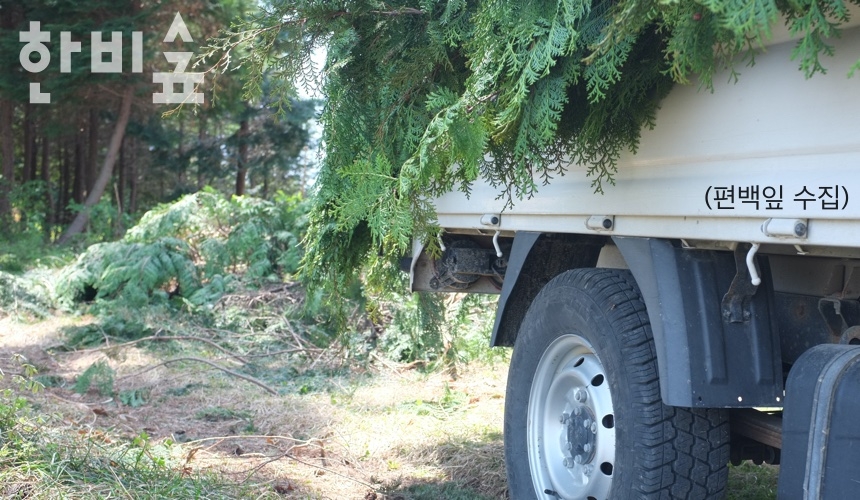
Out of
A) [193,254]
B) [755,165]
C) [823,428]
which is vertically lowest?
[193,254]

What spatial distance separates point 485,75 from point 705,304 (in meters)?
A: 1.06

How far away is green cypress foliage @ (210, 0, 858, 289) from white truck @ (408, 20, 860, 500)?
14 cm

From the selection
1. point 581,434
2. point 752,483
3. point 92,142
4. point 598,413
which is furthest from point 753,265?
point 92,142

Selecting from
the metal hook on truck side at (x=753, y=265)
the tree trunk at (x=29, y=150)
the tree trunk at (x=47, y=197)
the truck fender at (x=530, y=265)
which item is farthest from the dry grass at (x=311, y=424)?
the tree trunk at (x=29, y=150)

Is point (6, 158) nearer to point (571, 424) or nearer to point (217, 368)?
point (217, 368)

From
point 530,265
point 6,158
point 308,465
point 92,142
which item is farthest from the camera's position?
point 92,142

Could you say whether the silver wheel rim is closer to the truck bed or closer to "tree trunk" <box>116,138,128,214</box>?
the truck bed

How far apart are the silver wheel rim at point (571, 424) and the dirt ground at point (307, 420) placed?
3.80 ft

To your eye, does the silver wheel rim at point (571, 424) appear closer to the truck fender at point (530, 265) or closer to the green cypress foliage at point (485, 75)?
the truck fender at point (530, 265)

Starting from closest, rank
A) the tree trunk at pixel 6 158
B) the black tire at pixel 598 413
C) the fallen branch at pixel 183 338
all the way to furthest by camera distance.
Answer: the black tire at pixel 598 413
the fallen branch at pixel 183 338
the tree trunk at pixel 6 158

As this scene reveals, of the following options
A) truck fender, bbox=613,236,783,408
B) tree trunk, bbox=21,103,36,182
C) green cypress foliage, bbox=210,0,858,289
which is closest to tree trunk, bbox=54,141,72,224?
tree trunk, bbox=21,103,36,182

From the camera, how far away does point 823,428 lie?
221 cm

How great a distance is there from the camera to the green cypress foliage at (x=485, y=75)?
2.18m

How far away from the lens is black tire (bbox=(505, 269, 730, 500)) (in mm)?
2885
